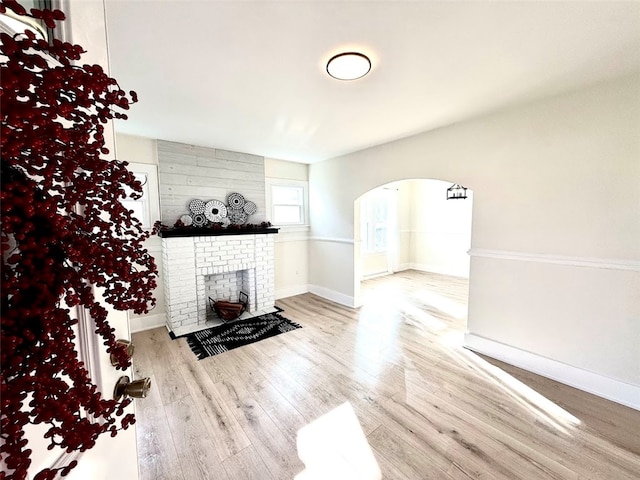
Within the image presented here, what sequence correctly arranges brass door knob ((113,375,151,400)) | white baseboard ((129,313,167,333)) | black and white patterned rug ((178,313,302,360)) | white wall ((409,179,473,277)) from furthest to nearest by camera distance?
white wall ((409,179,473,277)) → white baseboard ((129,313,167,333)) → black and white patterned rug ((178,313,302,360)) → brass door knob ((113,375,151,400))

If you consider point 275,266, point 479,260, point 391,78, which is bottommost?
point 275,266

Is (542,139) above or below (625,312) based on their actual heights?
above

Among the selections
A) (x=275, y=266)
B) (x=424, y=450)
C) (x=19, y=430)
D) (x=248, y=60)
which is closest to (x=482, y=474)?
(x=424, y=450)

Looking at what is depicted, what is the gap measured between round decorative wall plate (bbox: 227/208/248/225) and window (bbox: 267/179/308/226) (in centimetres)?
57

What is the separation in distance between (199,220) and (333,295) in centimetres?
249

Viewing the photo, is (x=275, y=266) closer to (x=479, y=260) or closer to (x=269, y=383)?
(x=269, y=383)

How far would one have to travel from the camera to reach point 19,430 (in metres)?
0.34

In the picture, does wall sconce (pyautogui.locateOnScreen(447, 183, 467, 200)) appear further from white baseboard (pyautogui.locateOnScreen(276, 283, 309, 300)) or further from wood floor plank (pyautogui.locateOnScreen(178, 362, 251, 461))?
wood floor plank (pyautogui.locateOnScreen(178, 362, 251, 461))

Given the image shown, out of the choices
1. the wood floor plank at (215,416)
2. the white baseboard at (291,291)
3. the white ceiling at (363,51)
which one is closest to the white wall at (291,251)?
the white baseboard at (291,291)

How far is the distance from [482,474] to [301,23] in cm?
276

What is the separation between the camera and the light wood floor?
63.1 inches

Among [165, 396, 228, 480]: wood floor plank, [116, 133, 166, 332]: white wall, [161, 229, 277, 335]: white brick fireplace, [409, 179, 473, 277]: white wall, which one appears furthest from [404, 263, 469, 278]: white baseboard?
[165, 396, 228, 480]: wood floor plank

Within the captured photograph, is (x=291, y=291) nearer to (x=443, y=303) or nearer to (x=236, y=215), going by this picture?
(x=236, y=215)

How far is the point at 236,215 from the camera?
13.5 ft
